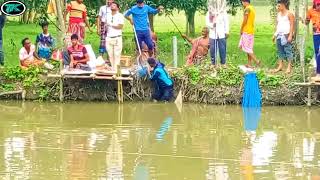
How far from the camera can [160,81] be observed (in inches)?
574

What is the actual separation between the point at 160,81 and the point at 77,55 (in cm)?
163

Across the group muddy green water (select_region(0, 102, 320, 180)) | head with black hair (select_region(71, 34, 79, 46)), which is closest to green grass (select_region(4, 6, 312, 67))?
head with black hair (select_region(71, 34, 79, 46))

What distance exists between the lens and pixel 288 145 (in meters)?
11.0

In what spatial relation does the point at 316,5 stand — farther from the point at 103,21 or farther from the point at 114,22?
the point at 103,21

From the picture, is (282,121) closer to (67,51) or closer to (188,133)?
(188,133)

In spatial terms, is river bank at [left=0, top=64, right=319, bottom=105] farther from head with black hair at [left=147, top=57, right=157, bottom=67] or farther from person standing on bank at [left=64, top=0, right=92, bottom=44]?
person standing on bank at [left=64, top=0, right=92, bottom=44]

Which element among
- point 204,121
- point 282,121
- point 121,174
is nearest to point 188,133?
point 204,121

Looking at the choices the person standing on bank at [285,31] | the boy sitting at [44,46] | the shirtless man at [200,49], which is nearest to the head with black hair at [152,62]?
the shirtless man at [200,49]

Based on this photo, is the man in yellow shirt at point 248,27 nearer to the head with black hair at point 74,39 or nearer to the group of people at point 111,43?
the group of people at point 111,43

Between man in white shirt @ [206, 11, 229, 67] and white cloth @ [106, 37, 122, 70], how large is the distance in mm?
1702

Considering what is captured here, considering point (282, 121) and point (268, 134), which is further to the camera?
point (282, 121)

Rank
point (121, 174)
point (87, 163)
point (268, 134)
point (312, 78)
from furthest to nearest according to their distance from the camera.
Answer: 1. point (312, 78)
2. point (268, 134)
3. point (87, 163)
4. point (121, 174)

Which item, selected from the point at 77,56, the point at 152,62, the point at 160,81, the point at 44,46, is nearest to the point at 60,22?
the point at 44,46

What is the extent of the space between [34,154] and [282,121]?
15.0 feet
